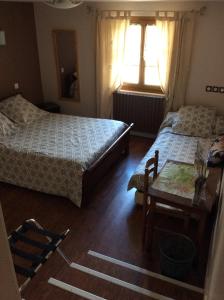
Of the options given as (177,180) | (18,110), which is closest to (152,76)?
(18,110)

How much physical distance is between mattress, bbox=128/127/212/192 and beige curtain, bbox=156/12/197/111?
27.4 inches

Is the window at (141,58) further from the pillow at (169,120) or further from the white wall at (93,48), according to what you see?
the pillow at (169,120)

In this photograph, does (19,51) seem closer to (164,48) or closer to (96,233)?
(164,48)

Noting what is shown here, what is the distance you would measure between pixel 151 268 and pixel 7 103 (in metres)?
3.44

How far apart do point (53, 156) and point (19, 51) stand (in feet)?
8.46

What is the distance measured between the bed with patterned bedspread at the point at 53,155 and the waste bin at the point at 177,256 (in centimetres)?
123

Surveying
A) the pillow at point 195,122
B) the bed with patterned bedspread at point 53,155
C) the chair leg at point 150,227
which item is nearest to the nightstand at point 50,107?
the bed with patterned bedspread at point 53,155

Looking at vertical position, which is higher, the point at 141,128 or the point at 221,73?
the point at 221,73

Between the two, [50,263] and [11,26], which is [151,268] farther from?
[11,26]

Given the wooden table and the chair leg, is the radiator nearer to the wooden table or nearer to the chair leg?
the wooden table

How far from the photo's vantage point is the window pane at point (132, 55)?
15.0ft

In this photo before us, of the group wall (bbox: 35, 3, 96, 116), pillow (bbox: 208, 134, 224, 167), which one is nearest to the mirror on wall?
wall (bbox: 35, 3, 96, 116)

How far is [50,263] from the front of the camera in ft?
8.17

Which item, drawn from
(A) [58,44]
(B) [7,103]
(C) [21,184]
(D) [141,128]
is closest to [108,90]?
(D) [141,128]
